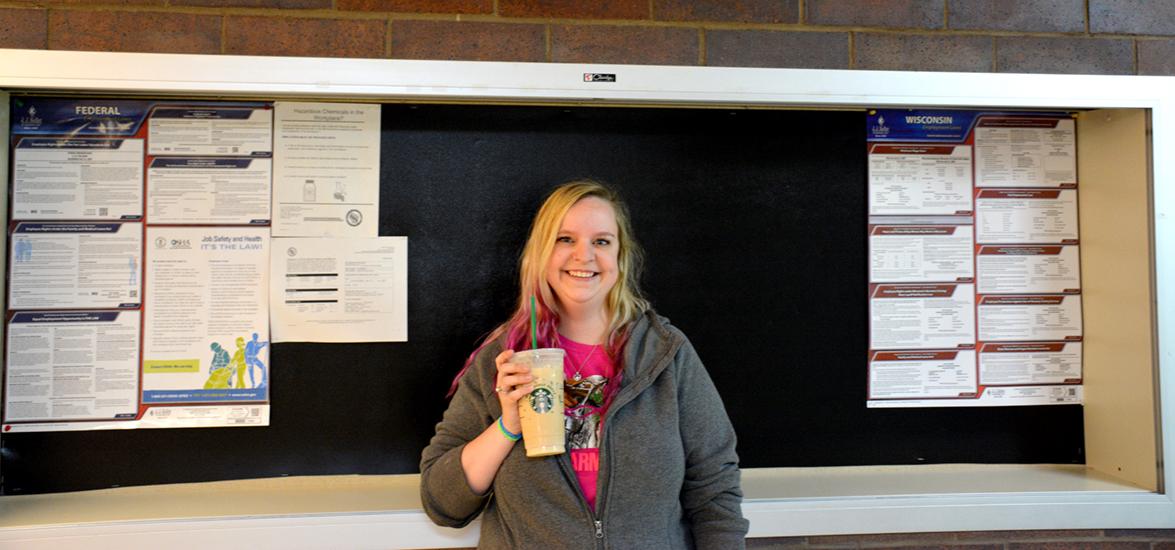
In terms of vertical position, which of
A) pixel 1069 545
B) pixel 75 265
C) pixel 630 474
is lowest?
pixel 1069 545

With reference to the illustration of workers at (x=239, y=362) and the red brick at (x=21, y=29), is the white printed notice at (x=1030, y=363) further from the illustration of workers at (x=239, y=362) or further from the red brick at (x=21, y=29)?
the red brick at (x=21, y=29)

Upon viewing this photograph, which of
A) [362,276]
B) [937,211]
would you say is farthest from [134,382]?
[937,211]

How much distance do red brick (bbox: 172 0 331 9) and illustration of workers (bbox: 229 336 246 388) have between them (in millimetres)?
861

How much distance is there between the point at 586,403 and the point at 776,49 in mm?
1148

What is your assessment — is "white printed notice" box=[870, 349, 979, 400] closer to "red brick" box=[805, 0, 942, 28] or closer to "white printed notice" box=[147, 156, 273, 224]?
"red brick" box=[805, 0, 942, 28]

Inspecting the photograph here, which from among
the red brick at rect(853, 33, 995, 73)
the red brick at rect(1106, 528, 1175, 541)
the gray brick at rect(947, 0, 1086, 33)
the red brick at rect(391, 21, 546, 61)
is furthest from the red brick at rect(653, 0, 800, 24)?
the red brick at rect(1106, 528, 1175, 541)

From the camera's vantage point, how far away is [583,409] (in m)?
1.43

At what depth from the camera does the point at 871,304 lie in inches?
76.7

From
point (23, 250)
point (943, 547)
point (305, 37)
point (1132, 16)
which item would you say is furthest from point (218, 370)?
point (1132, 16)

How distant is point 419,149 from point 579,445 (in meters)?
0.90

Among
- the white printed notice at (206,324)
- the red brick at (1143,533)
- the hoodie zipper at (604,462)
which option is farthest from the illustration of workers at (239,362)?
the red brick at (1143,533)

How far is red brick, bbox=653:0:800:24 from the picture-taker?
1924 millimetres

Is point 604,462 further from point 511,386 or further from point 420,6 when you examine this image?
point 420,6

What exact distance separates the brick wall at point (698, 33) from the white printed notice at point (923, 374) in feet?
1.29
